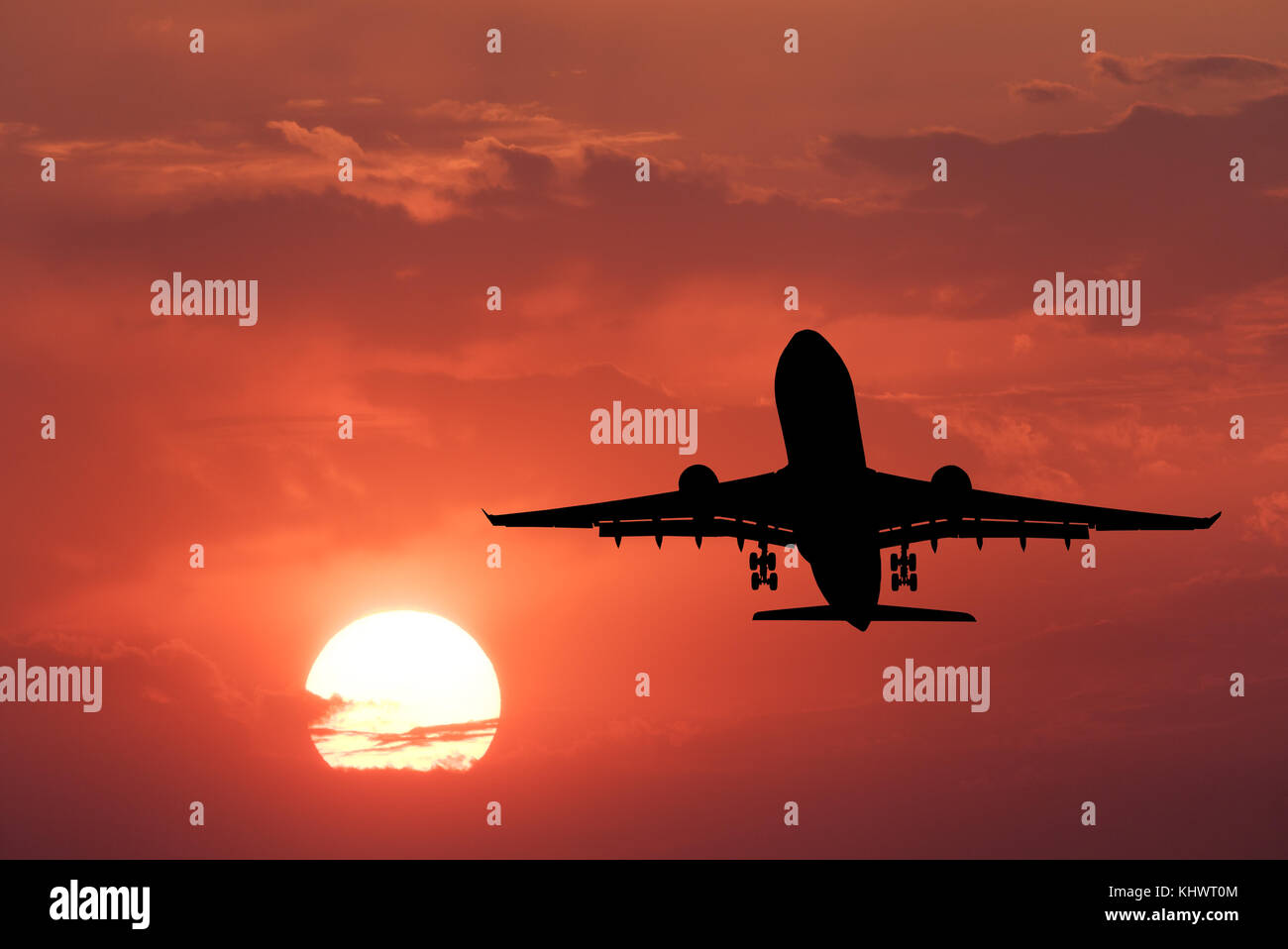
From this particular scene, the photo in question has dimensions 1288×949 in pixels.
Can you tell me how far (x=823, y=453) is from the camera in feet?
264

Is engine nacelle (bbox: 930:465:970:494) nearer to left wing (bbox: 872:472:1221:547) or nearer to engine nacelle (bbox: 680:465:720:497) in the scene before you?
left wing (bbox: 872:472:1221:547)

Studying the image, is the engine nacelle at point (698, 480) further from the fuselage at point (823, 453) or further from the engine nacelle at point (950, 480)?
the engine nacelle at point (950, 480)

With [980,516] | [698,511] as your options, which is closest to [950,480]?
[980,516]

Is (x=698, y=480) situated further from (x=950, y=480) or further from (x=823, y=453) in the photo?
(x=950, y=480)

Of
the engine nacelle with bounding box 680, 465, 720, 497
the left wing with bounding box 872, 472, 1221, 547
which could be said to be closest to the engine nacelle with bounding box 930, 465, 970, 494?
the left wing with bounding box 872, 472, 1221, 547

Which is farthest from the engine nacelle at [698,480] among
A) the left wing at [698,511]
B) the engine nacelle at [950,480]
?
the engine nacelle at [950,480]

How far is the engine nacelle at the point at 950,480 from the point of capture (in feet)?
268

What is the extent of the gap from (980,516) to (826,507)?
850 cm

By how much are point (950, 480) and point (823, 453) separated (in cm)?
711

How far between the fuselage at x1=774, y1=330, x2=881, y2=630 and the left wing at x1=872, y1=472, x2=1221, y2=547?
1687mm
